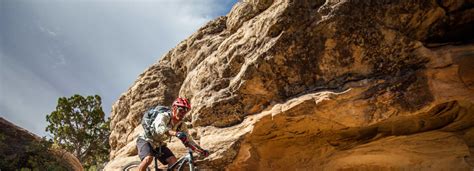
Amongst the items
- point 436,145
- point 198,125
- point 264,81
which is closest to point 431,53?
point 436,145

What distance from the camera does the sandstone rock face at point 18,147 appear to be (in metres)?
17.2

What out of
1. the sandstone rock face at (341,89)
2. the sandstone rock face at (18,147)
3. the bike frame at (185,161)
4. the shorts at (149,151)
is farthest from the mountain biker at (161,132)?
the sandstone rock face at (18,147)

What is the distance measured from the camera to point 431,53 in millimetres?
7129

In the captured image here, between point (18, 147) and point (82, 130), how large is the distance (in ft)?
23.9

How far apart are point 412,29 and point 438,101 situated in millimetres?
1620

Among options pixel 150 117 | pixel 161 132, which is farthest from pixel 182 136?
pixel 150 117

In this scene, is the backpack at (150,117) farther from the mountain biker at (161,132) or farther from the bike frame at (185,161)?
the bike frame at (185,161)

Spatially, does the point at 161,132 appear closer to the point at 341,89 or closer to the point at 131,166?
the point at 131,166

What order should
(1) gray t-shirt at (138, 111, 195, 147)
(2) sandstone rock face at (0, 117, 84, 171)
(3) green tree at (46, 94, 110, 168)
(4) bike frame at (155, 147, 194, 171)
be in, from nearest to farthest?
(4) bike frame at (155, 147, 194, 171) → (1) gray t-shirt at (138, 111, 195, 147) → (2) sandstone rock face at (0, 117, 84, 171) → (3) green tree at (46, 94, 110, 168)

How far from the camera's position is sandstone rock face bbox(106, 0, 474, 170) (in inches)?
285

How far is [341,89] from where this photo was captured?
751 cm

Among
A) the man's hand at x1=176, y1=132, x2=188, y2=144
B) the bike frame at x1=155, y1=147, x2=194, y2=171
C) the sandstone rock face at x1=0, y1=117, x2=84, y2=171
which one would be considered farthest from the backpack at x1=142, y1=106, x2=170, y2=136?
the sandstone rock face at x1=0, y1=117, x2=84, y2=171

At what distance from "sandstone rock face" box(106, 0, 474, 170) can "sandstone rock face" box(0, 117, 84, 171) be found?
1111 centimetres

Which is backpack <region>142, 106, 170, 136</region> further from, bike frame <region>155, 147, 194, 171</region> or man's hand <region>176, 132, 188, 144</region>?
man's hand <region>176, 132, 188, 144</region>
